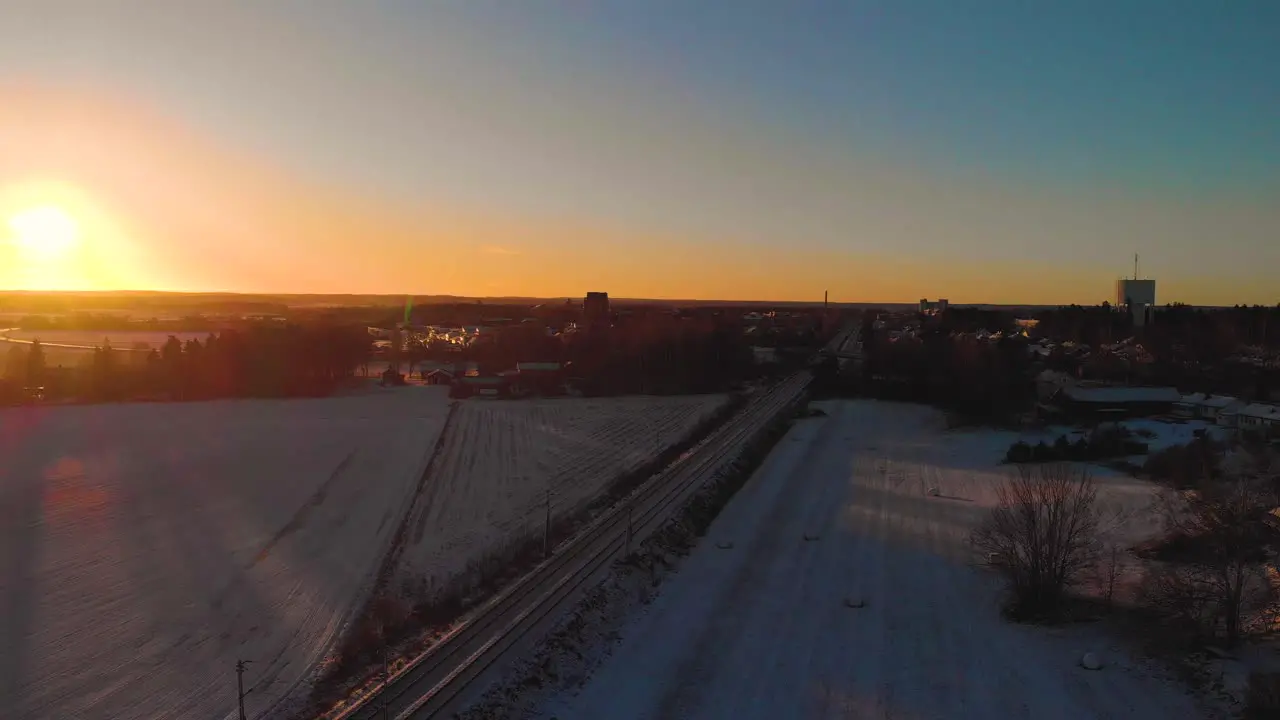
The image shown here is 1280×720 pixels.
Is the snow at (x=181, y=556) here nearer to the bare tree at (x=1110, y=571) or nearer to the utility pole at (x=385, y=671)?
the utility pole at (x=385, y=671)

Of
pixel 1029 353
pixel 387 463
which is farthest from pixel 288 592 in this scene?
pixel 1029 353

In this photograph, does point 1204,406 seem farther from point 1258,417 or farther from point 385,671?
point 385,671

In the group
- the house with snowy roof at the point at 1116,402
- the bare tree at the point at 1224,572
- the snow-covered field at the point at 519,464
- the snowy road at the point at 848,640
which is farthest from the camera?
the house with snowy roof at the point at 1116,402

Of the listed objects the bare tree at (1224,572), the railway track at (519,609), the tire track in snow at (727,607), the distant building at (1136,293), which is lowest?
the tire track in snow at (727,607)

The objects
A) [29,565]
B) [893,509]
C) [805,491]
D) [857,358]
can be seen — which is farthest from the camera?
[857,358]

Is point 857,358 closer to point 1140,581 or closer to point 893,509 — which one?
point 893,509

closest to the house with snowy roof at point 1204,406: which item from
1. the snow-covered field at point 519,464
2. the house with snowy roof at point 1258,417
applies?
the house with snowy roof at point 1258,417

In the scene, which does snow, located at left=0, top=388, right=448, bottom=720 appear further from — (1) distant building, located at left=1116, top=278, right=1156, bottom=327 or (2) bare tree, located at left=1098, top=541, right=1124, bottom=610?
(1) distant building, located at left=1116, top=278, right=1156, bottom=327
